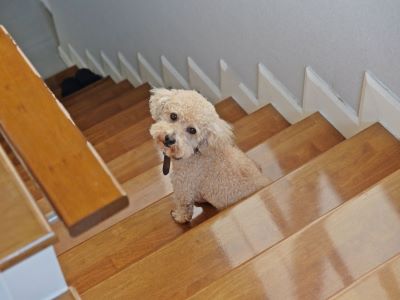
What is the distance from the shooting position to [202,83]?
3.13 metres

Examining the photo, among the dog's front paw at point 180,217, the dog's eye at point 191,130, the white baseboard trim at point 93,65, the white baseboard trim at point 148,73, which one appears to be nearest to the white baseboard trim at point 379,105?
the dog's eye at point 191,130

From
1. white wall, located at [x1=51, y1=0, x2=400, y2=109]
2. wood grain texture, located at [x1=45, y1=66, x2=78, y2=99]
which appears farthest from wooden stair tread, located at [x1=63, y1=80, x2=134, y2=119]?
wood grain texture, located at [x1=45, y1=66, x2=78, y2=99]

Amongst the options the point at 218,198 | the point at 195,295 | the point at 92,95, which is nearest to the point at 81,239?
the point at 218,198

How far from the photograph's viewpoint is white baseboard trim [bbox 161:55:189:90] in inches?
131

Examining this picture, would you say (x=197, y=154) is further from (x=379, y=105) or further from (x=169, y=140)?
(x=379, y=105)

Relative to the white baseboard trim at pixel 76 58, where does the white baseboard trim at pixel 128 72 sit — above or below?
below

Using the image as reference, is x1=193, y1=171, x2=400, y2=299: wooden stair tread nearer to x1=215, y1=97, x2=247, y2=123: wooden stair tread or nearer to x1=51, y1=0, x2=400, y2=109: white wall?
x1=51, y1=0, x2=400, y2=109: white wall


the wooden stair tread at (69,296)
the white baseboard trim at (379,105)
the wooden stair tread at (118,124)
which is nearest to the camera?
the wooden stair tread at (69,296)

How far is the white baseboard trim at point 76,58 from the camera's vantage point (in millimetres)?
4746

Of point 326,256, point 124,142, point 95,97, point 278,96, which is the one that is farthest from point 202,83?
point 326,256

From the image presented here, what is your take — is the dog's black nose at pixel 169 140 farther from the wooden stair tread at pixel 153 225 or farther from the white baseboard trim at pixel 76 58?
the white baseboard trim at pixel 76 58

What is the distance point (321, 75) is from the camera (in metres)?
2.28

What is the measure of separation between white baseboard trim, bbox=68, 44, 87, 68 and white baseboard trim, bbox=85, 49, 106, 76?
0.11 m

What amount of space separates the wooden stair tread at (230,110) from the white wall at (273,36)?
0.50 ft
